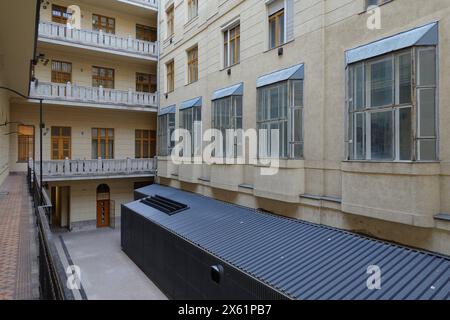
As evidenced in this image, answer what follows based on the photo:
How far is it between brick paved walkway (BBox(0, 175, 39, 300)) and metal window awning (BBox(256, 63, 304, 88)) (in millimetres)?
7213

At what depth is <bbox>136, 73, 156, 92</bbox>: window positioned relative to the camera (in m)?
20.8

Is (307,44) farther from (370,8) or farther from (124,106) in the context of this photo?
(124,106)

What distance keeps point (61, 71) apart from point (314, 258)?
17285 mm

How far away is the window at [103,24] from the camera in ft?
62.3

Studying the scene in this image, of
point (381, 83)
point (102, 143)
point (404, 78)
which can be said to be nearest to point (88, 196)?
point (102, 143)

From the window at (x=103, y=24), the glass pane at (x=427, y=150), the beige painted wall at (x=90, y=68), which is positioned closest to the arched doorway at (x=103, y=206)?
the beige painted wall at (x=90, y=68)

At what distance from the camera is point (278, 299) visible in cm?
596

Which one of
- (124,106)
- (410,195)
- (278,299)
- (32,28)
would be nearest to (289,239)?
(278,299)

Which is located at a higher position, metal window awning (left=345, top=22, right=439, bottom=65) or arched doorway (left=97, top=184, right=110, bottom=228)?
metal window awning (left=345, top=22, right=439, bottom=65)

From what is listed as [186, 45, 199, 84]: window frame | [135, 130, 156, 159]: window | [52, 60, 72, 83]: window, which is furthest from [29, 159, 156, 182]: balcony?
[186, 45, 199, 84]: window frame

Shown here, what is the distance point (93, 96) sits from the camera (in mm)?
17875

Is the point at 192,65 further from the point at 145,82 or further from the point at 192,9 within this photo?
the point at 145,82

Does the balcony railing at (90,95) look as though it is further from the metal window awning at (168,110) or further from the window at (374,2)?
the window at (374,2)

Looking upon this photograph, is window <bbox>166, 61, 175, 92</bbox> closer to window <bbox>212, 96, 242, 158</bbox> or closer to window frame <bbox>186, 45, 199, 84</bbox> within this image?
window frame <bbox>186, 45, 199, 84</bbox>
